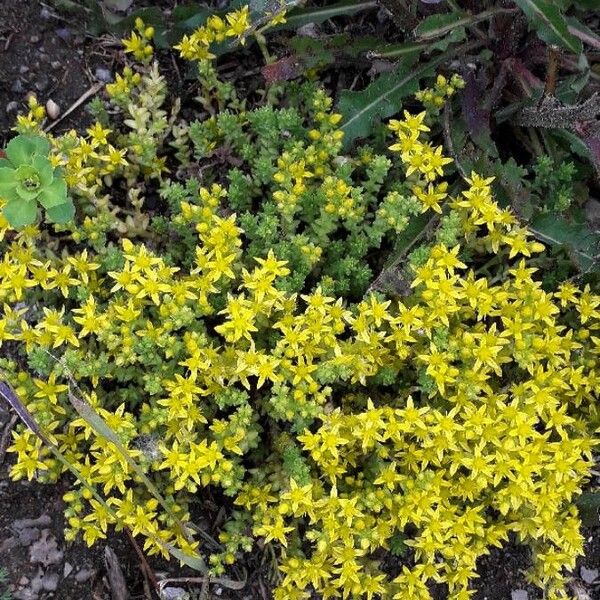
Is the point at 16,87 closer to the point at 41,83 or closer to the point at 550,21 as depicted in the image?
the point at 41,83

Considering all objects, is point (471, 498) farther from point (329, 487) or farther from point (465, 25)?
point (465, 25)

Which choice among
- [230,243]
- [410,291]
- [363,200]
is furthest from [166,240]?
[410,291]

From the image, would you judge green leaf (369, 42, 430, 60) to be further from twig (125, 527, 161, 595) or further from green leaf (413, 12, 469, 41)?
twig (125, 527, 161, 595)

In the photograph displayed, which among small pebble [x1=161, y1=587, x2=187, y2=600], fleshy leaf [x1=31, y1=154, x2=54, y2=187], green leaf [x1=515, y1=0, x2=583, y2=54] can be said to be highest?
green leaf [x1=515, y1=0, x2=583, y2=54]

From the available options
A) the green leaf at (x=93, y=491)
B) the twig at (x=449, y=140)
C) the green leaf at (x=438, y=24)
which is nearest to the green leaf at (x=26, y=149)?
the green leaf at (x=93, y=491)

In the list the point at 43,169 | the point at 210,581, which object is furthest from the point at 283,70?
the point at 210,581

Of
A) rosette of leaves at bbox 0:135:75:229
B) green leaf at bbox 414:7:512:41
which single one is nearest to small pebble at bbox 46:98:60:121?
rosette of leaves at bbox 0:135:75:229

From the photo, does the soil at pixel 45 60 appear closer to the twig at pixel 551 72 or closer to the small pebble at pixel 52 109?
the small pebble at pixel 52 109

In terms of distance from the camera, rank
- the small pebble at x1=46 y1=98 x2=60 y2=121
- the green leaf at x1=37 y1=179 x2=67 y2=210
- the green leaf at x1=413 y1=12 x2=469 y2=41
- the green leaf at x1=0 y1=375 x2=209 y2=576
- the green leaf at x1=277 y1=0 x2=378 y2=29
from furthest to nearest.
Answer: the small pebble at x1=46 y1=98 x2=60 y2=121, the green leaf at x1=277 y1=0 x2=378 y2=29, the green leaf at x1=413 y1=12 x2=469 y2=41, the green leaf at x1=37 y1=179 x2=67 y2=210, the green leaf at x1=0 y1=375 x2=209 y2=576
